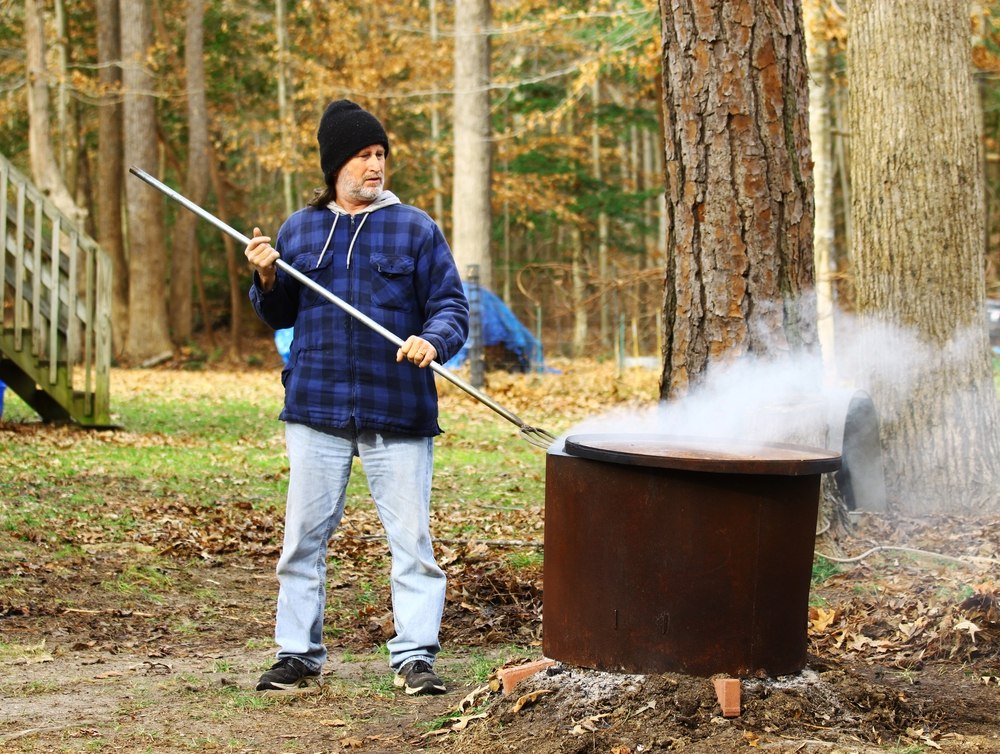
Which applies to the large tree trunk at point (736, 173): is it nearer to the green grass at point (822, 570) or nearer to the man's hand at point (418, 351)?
the green grass at point (822, 570)

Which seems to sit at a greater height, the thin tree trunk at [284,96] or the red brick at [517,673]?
the thin tree trunk at [284,96]

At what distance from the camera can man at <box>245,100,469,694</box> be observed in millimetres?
4441

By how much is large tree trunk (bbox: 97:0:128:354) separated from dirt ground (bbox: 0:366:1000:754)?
20.6 metres

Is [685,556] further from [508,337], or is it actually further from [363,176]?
[508,337]

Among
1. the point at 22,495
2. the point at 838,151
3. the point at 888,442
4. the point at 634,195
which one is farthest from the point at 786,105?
the point at 838,151

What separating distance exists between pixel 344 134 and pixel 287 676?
2.02 meters

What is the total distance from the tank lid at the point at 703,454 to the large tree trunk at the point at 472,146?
1487cm

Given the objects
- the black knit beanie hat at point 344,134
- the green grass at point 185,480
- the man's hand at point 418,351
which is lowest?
the green grass at point 185,480

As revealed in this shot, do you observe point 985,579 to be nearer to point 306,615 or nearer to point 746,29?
point 746,29

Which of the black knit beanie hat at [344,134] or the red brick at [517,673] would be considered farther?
the black knit beanie hat at [344,134]

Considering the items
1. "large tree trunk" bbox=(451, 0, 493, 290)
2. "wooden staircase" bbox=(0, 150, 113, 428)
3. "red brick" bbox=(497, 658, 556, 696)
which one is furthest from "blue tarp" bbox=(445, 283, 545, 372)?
"red brick" bbox=(497, 658, 556, 696)

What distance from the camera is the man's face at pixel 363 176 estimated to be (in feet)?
14.8

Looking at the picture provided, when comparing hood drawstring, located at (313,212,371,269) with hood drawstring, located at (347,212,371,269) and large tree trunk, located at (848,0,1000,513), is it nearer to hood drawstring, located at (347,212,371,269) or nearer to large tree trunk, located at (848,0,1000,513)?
hood drawstring, located at (347,212,371,269)

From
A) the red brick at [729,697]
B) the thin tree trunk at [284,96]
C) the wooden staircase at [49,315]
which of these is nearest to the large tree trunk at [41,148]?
the thin tree trunk at [284,96]
